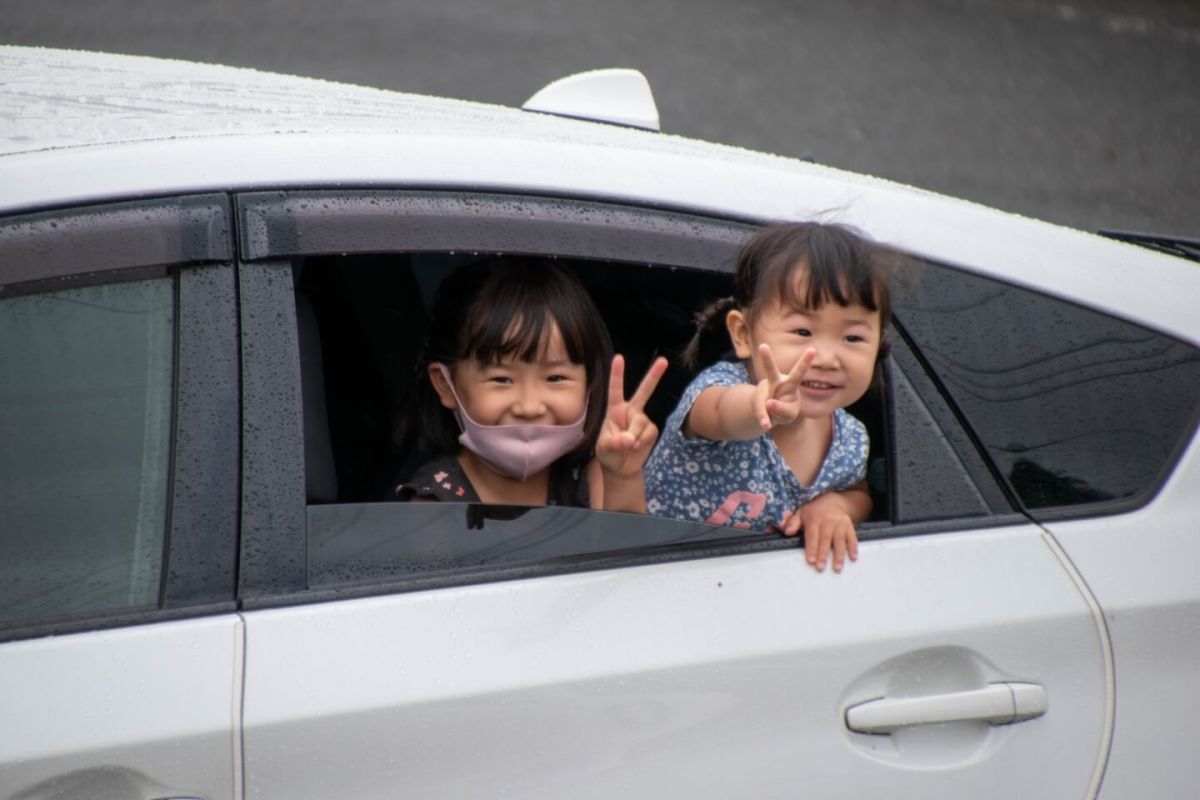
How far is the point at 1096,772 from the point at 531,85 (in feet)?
19.5

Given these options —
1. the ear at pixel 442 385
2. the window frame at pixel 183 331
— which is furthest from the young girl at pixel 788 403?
the window frame at pixel 183 331

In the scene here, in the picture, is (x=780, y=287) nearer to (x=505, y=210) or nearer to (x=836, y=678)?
(x=505, y=210)

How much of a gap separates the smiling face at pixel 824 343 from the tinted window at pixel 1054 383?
0.21ft

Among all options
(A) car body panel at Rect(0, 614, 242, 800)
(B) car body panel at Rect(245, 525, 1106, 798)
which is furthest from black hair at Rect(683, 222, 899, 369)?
(A) car body panel at Rect(0, 614, 242, 800)

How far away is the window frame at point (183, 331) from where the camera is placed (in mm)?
1723

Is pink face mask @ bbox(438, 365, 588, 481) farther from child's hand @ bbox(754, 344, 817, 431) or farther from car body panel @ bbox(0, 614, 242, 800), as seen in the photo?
car body panel @ bbox(0, 614, 242, 800)

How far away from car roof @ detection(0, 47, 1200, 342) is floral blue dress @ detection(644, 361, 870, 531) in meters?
0.32

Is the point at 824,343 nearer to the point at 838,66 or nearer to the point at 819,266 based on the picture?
the point at 819,266

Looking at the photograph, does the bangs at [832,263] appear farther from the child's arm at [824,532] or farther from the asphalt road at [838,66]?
the asphalt road at [838,66]

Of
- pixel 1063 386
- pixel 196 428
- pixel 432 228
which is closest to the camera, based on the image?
pixel 196 428

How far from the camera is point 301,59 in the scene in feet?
24.3

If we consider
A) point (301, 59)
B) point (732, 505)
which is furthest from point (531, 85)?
point (732, 505)

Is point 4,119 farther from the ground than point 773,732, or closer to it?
farther from the ground

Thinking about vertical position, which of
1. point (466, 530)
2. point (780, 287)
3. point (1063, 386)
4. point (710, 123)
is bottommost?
point (466, 530)
